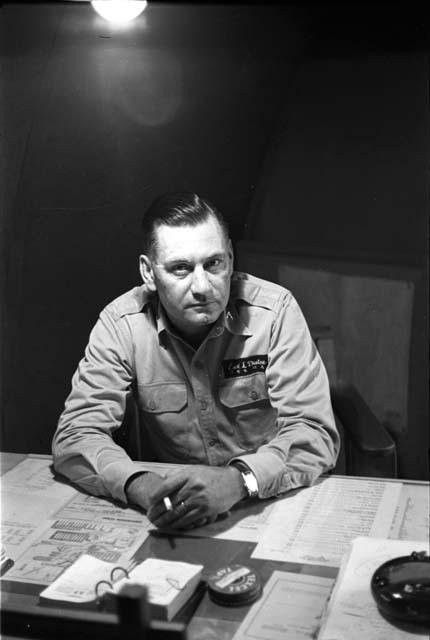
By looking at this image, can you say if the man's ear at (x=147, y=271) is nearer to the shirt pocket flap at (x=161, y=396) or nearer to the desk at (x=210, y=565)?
the shirt pocket flap at (x=161, y=396)

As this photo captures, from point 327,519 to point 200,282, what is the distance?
17.0 inches

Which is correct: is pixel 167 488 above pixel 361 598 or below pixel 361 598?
above

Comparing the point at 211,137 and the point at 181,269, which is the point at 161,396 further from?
the point at 211,137

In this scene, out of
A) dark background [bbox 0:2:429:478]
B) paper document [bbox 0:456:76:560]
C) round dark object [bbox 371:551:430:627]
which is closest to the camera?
round dark object [bbox 371:551:430:627]

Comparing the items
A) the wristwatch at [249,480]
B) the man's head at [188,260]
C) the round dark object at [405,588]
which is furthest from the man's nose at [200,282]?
the round dark object at [405,588]

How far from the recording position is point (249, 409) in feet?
4.36

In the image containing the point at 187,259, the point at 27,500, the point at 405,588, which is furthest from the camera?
the point at 27,500

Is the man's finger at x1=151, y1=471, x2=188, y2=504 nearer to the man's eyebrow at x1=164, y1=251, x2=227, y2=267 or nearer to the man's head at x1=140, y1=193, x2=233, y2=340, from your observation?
the man's head at x1=140, y1=193, x2=233, y2=340

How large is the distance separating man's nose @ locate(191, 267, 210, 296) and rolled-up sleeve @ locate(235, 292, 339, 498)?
13cm

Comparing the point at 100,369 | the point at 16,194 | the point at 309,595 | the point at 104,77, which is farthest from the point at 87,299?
the point at 309,595

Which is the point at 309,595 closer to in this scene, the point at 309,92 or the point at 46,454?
the point at 46,454

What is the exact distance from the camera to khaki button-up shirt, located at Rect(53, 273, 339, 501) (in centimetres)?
131

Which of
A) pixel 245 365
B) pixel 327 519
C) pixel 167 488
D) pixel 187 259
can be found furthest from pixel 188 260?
pixel 327 519

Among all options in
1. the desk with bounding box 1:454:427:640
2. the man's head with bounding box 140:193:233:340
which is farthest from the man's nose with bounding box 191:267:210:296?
the desk with bounding box 1:454:427:640
